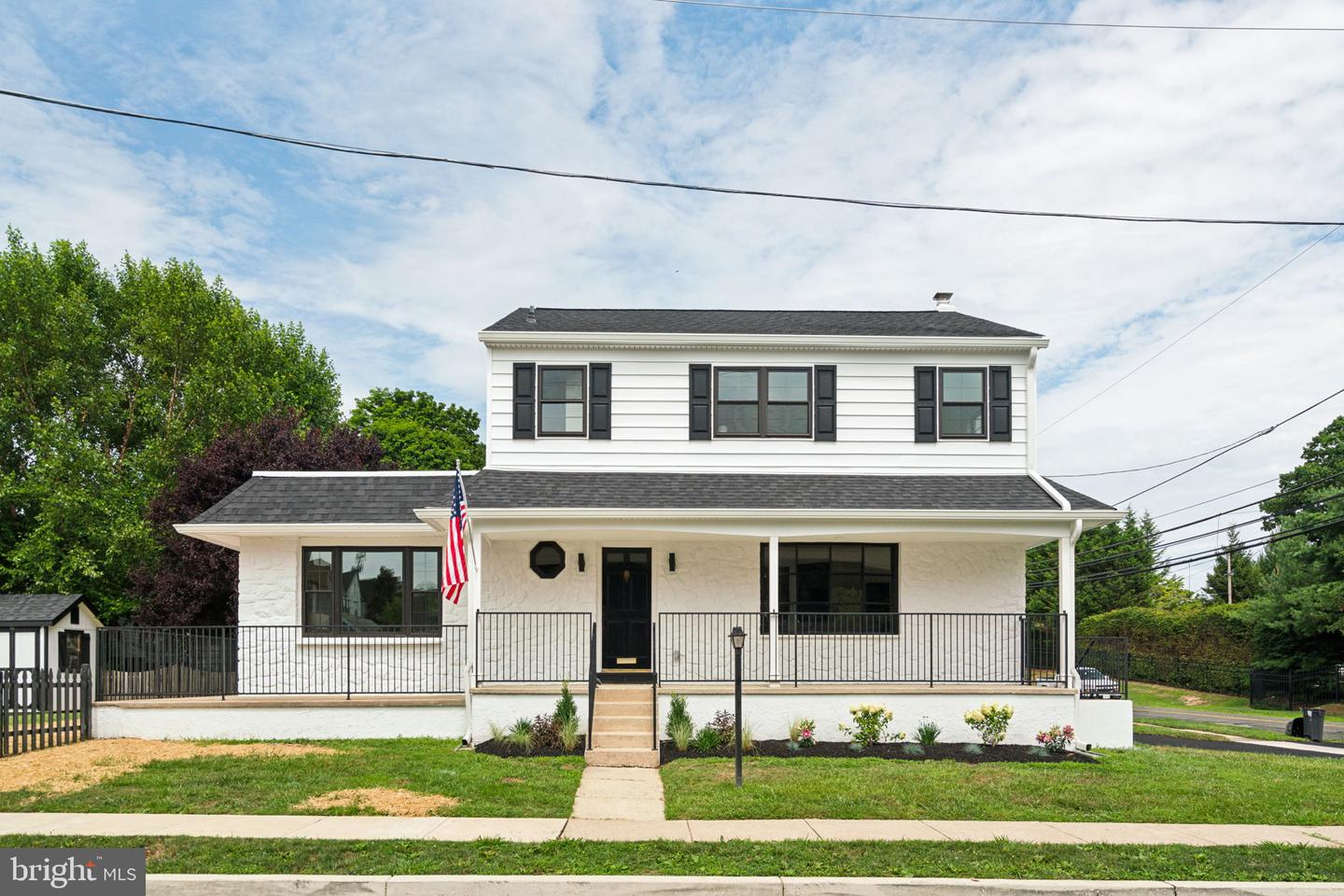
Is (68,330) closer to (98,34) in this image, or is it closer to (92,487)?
(92,487)

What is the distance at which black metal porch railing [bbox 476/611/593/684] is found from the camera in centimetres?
1527

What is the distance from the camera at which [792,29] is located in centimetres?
1380

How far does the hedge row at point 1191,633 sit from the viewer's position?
117 feet

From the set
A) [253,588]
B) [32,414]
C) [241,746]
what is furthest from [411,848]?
[32,414]

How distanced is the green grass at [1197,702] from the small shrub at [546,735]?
25.3 m

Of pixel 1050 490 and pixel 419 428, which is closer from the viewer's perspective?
pixel 1050 490

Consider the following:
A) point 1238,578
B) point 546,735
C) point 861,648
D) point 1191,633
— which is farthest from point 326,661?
point 1238,578

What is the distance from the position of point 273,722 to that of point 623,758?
18.3ft

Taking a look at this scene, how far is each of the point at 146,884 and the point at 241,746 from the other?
6560mm

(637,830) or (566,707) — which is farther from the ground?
(566,707)

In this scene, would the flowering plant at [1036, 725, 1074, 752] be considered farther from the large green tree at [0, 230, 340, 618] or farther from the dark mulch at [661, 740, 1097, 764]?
the large green tree at [0, 230, 340, 618]

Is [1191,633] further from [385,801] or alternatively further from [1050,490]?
[385,801]

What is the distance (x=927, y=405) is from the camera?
55.4ft

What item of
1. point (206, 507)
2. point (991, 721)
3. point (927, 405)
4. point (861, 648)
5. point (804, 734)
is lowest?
point (804, 734)
